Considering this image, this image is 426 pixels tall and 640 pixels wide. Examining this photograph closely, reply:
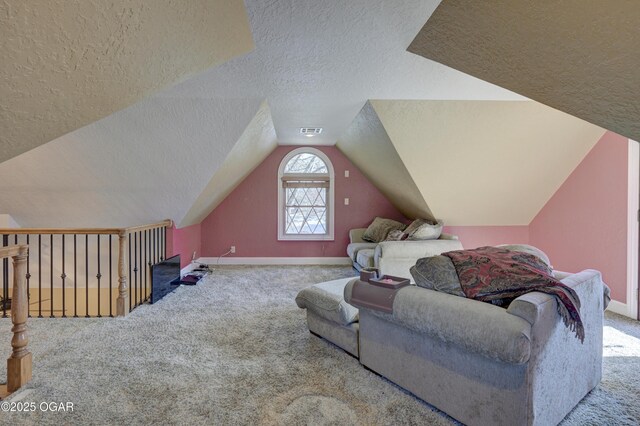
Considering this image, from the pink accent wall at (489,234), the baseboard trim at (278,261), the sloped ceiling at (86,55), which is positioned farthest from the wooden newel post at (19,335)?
the pink accent wall at (489,234)

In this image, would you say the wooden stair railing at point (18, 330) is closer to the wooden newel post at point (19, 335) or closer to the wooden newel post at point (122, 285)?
the wooden newel post at point (19, 335)

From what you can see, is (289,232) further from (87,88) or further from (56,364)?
(87,88)

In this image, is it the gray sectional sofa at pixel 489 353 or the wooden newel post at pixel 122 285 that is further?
the wooden newel post at pixel 122 285

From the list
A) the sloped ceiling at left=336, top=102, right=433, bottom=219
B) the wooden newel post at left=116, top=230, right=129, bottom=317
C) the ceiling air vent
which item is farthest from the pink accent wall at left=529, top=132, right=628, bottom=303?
the wooden newel post at left=116, top=230, right=129, bottom=317

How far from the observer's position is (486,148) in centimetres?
341

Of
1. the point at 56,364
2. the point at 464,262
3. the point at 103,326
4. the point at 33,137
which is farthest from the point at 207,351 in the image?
the point at 464,262

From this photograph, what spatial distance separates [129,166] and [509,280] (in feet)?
12.0


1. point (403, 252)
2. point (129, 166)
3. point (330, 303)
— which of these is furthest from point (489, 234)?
point (129, 166)

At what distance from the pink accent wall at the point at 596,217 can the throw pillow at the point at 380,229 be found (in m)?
1.97

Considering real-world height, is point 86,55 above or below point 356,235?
above

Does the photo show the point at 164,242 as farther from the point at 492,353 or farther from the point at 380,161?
the point at 492,353

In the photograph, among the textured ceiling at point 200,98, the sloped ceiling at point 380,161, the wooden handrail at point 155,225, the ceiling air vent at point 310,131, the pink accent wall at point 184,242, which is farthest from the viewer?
the ceiling air vent at point 310,131

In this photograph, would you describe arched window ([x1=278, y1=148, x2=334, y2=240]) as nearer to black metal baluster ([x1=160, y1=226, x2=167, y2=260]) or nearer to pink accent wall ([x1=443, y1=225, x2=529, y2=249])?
black metal baluster ([x1=160, y1=226, x2=167, y2=260])

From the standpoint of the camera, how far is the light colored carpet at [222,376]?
1610mm
